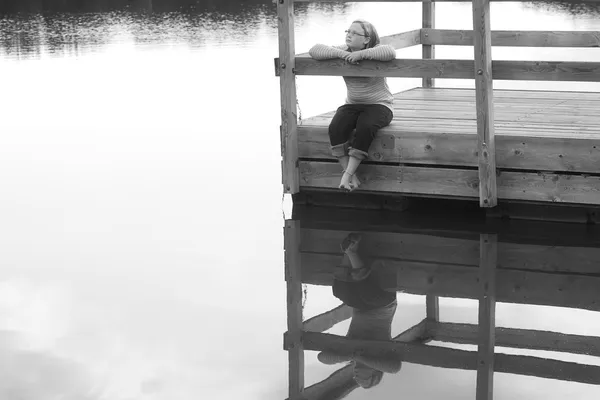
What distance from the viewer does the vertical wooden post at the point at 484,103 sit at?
8969 millimetres

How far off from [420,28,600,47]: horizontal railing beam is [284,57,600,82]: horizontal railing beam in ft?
4.31

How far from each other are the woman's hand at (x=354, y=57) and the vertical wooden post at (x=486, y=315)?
167 centimetres

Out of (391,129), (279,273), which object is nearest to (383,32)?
(391,129)

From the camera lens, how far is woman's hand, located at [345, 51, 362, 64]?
946 cm

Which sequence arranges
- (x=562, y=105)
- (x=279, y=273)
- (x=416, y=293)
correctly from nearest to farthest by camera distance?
1. (x=416, y=293)
2. (x=279, y=273)
3. (x=562, y=105)

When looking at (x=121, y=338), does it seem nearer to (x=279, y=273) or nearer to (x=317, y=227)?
(x=279, y=273)

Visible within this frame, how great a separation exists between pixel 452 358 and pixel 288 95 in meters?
3.84

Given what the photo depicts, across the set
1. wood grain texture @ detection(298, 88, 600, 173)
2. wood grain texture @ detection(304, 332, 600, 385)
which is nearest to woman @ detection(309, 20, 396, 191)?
wood grain texture @ detection(298, 88, 600, 173)

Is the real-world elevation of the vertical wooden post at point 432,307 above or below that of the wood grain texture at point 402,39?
below

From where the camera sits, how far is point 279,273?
27.7ft

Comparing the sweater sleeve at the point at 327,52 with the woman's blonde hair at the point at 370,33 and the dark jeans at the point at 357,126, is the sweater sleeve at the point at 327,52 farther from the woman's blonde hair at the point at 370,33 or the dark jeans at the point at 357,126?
the dark jeans at the point at 357,126

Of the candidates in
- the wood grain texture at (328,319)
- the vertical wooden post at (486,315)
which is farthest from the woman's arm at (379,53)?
the wood grain texture at (328,319)

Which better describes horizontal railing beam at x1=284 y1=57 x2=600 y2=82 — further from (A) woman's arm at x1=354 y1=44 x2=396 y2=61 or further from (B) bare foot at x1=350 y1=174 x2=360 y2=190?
(B) bare foot at x1=350 y1=174 x2=360 y2=190

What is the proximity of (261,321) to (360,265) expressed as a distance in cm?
128
